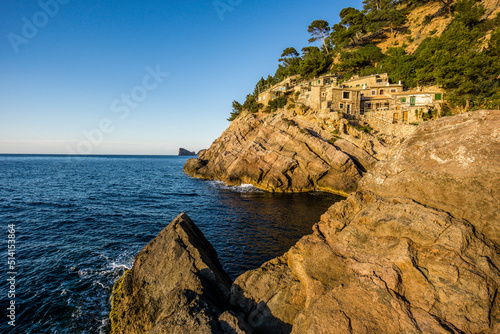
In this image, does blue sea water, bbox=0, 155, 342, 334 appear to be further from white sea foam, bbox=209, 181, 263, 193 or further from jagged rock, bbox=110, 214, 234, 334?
jagged rock, bbox=110, 214, 234, 334

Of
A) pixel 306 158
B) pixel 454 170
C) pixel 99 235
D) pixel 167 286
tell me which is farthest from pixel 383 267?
pixel 306 158

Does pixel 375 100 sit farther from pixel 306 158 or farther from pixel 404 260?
pixel 404 260

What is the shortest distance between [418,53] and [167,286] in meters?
78.3

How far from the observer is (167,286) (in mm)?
10180

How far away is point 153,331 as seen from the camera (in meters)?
6.86

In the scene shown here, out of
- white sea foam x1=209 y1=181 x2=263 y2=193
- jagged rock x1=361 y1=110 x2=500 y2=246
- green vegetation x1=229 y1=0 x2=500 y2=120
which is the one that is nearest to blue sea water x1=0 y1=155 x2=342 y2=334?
white sea foam x1=209 y1=181 x2=263 y2=193

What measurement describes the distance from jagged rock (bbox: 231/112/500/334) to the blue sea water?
7479 mm

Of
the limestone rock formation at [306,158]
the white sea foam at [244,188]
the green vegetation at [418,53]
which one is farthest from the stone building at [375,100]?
the white sea foam at [244,188]

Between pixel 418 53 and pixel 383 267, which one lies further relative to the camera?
pixel 418 53

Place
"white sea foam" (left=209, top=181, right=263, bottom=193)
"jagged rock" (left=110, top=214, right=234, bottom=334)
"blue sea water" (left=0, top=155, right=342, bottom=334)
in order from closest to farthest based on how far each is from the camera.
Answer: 1. "jagged rock" (left=110, top=214, right=234, bottom=334)
2. "blue sea water" (left=0, top=155, right=342, bottom=334)
3. "white sea foam" (left=209, top=181, right=263, bottom=193)

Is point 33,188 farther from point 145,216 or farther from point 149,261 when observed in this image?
point 149,261

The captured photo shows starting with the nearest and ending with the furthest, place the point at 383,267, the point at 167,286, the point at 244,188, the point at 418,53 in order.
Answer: the point at 383,267, the point at 167,286, the point at 244,188, the point at 418,53

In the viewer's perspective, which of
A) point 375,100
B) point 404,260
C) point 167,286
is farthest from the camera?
point 375,100

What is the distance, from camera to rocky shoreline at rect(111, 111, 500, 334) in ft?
20.2
